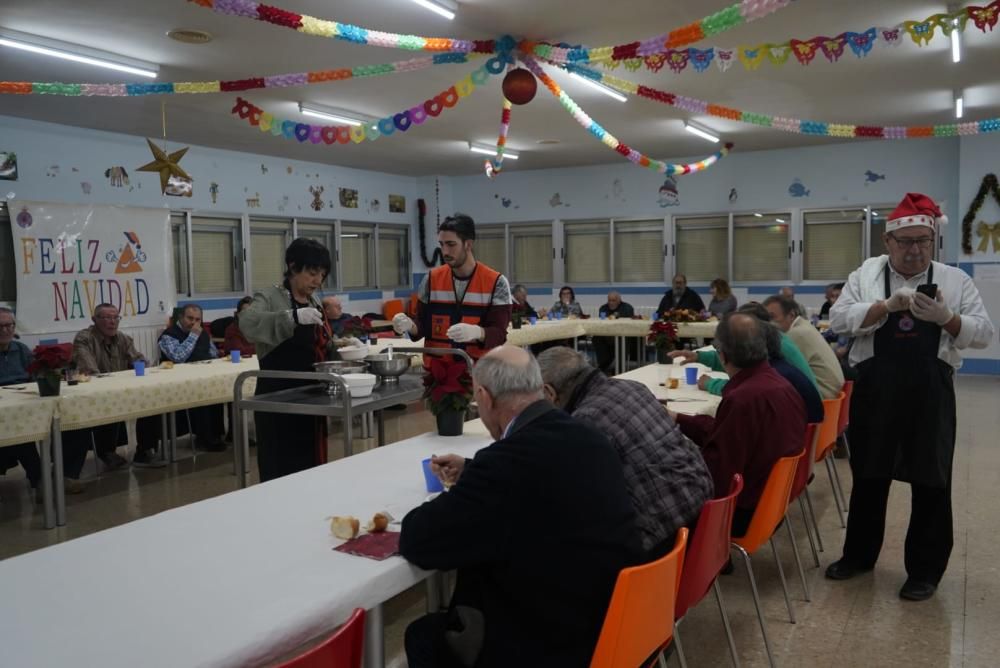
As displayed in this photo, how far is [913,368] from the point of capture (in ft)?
9.73

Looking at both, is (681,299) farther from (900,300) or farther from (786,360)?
(900,300)

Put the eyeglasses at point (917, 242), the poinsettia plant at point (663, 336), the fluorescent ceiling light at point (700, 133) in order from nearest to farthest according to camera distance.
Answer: the eyeglasses at point (917, 242)
the poinsettia plant at point (663, 336)
the fluorescent ceiling light at point (700, 133)

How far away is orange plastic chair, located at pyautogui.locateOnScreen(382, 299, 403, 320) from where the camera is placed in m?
11.3

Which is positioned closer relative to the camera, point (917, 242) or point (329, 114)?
point (917, 242)

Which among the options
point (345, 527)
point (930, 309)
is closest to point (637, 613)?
point (345, 527)

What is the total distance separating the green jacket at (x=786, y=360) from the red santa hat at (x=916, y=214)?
66cm

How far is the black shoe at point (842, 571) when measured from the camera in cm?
Answer: 330

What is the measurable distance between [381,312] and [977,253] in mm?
7763

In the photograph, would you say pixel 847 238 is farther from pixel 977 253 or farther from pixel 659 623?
pixel 659 623

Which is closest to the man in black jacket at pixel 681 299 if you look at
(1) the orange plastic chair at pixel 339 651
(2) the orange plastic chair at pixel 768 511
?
(2) the orange plastic chair at pixel 768 511

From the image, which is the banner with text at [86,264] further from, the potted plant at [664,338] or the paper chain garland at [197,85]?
the potted plant at [664,338]

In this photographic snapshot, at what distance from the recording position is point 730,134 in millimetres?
8828

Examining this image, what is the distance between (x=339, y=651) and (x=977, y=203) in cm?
978

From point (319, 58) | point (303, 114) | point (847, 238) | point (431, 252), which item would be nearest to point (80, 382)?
point (319, 58)
